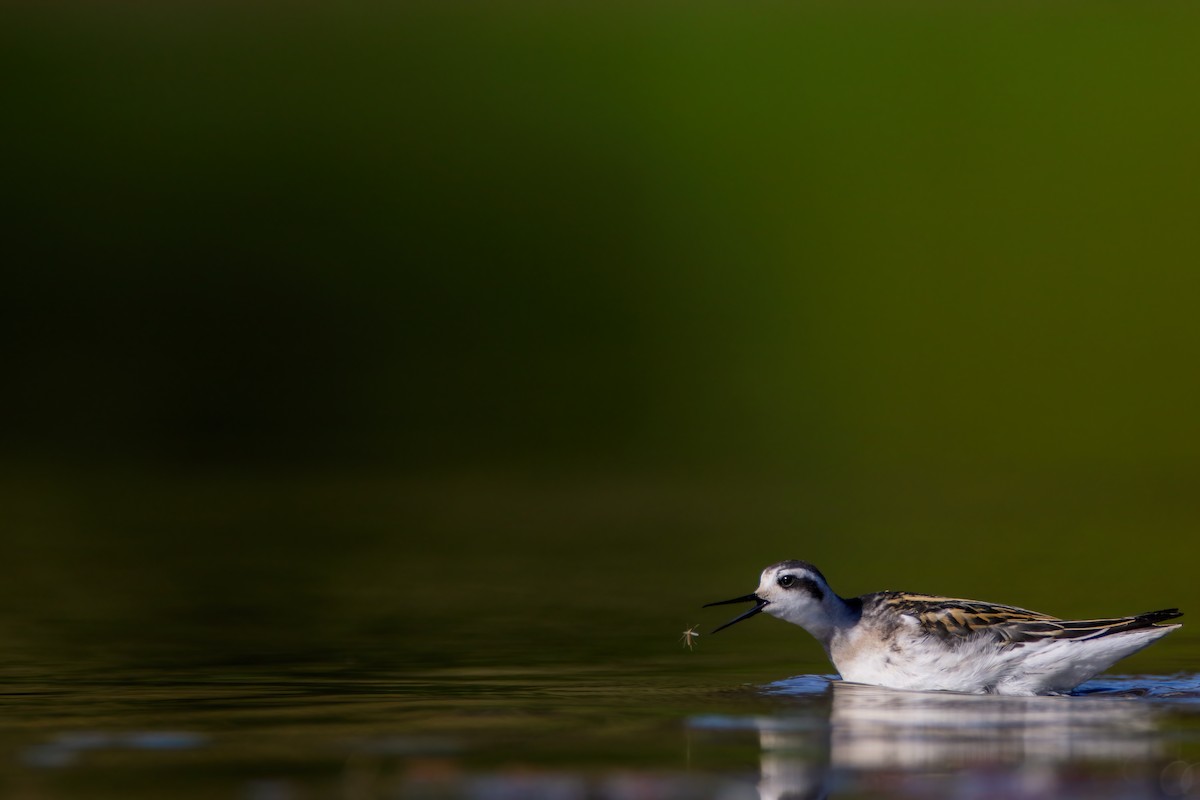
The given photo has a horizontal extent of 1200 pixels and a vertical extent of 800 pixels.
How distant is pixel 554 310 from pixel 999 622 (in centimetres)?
4560

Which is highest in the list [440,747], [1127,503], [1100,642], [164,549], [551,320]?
[551,320]

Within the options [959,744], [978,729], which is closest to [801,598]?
[978,729]

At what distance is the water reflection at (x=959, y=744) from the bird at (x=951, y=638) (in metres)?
0.24

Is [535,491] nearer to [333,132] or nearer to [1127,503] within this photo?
[1127,503]

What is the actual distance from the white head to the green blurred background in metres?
1.90

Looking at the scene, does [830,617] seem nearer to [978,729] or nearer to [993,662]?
[993,662]

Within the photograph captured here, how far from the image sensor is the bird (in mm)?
13039

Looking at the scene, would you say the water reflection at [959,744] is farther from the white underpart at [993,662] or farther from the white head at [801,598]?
the white head at [801,598]

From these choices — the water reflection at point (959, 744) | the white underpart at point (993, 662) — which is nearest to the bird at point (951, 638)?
the white underpart at point (993, 662)

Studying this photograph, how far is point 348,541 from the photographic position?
2455cm

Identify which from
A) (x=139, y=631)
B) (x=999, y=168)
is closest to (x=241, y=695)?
(x=139, y=631)

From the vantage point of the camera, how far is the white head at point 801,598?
14062 mm

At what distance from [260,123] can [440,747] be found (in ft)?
199

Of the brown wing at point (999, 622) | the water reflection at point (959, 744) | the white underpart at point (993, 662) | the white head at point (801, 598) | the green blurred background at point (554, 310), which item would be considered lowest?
the water reflection at point (959, 744)
